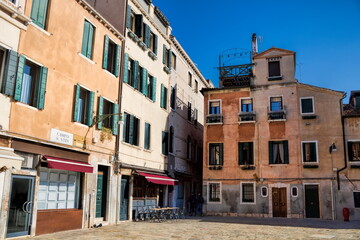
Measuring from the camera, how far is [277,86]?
25031 millimetres

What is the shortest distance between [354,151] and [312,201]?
13.4 feet

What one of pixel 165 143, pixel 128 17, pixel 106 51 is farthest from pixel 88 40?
pixel 165 143

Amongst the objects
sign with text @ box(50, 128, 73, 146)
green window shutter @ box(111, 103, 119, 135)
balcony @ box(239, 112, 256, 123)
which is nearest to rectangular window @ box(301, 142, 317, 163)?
balcony @ box(239, 112, 256, 123)

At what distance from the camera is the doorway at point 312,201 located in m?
22.7

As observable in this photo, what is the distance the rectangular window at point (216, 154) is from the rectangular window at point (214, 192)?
60.3 inches

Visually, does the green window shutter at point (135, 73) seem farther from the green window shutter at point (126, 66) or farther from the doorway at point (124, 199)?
the doorway at point (124, 199)

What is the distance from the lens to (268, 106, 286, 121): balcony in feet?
79.6

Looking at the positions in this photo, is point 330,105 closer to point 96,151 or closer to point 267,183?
point 267,183

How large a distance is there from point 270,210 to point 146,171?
9042 mm

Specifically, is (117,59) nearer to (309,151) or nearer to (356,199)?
(309,151)

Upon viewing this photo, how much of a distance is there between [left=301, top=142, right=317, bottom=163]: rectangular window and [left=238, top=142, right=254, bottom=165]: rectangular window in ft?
11.0

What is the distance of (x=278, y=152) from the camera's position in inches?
955

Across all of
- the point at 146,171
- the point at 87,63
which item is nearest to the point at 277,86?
the point at 146,171

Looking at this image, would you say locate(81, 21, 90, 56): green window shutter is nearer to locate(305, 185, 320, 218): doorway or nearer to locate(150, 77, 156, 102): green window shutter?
locate(150, 77, 156, 102): green window shutter
